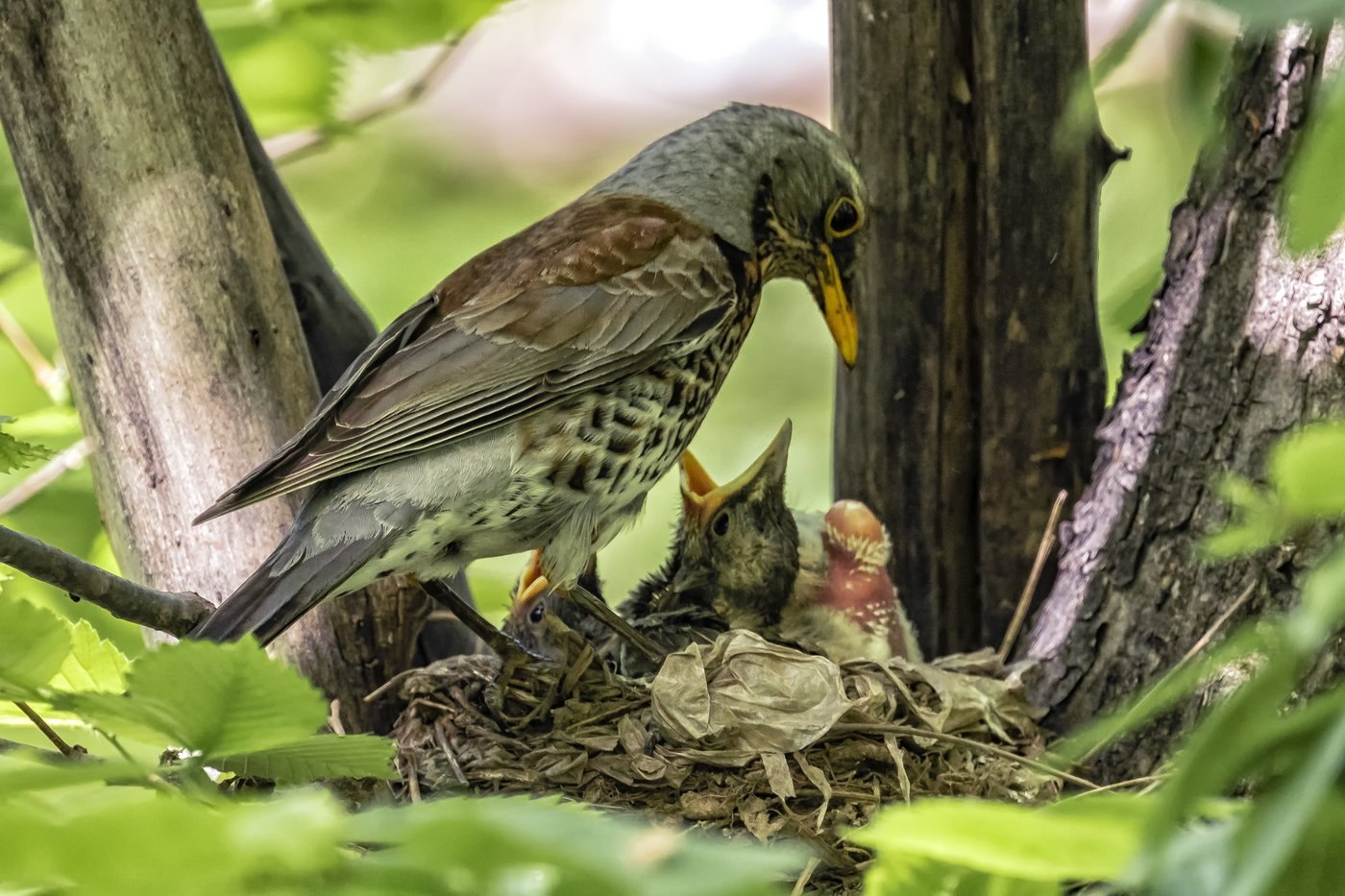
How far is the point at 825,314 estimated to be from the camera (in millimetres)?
3264

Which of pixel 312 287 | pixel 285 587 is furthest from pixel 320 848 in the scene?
pixel 312 287

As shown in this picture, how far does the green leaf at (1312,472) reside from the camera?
80cm

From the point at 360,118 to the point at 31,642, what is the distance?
2308 millimetres

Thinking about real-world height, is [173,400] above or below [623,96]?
below

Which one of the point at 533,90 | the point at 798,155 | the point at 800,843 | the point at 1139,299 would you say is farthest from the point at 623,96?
the point at 800,843

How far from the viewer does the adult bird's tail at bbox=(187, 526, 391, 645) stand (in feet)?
7.38

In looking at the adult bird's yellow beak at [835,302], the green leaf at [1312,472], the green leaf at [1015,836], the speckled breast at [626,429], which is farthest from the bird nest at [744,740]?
the green leaf at [1312,472]

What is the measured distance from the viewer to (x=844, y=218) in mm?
3158

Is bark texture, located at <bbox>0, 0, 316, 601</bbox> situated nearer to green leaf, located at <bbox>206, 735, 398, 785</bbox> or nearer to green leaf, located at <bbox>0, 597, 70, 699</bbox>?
green leaf, located at <bbox>206, 735, 398, 785</bbox>

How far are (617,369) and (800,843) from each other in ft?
3.33

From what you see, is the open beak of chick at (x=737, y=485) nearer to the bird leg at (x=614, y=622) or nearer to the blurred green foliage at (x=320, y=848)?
the bird leg at (x=614, y=622)

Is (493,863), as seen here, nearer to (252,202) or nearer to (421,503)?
(421,503)

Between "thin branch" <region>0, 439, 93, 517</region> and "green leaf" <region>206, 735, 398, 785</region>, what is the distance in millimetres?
1714

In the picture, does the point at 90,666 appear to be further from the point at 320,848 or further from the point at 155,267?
the point at 320,848
